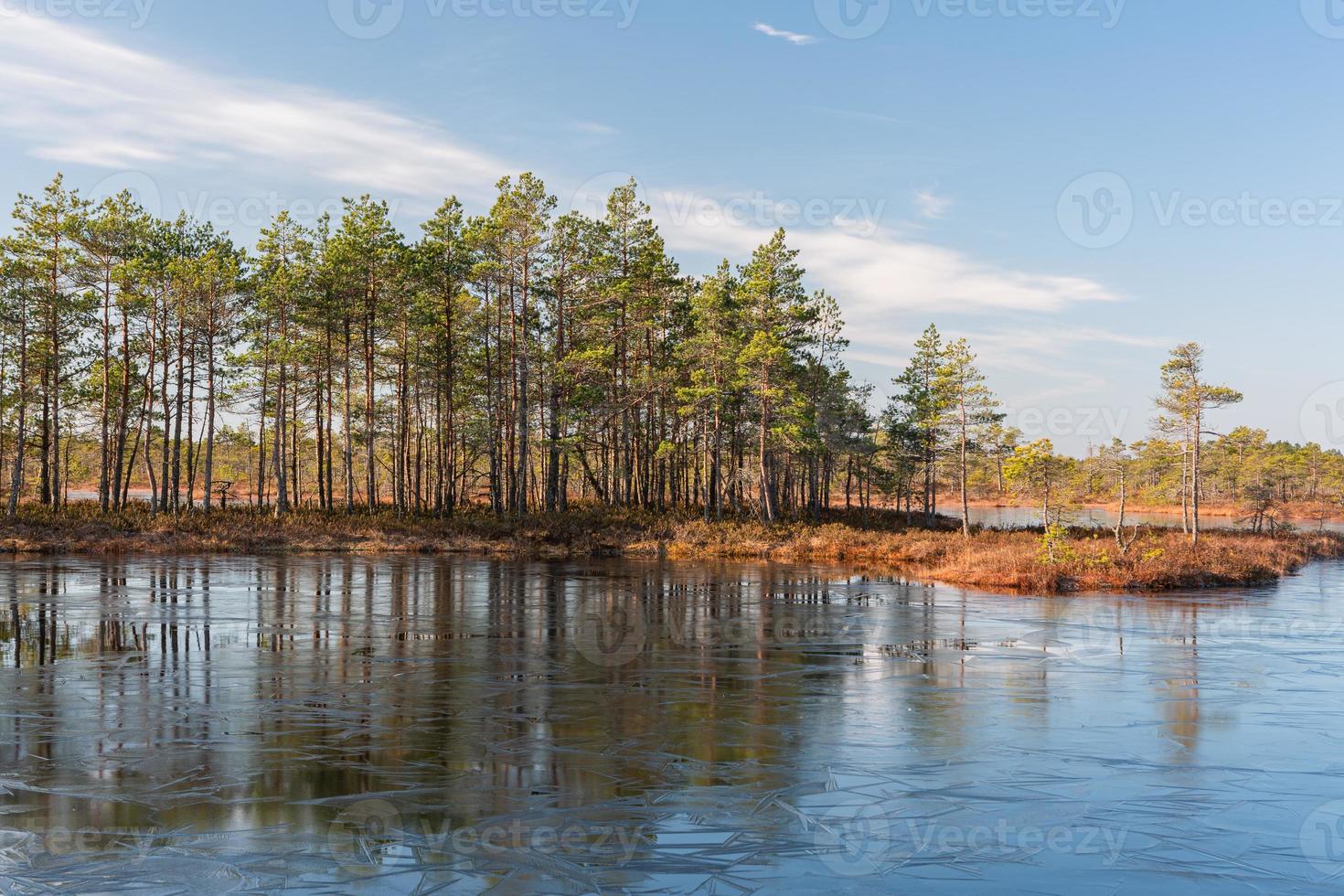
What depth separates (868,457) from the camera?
236ft

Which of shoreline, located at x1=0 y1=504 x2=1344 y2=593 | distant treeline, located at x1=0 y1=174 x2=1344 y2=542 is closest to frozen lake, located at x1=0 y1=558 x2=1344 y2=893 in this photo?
shoreline, located at x1=0 y1=504 x2=1344 y2=593

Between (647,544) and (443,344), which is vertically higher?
(443,344)

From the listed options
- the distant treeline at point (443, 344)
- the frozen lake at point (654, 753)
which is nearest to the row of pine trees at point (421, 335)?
the distant treeline at point (443, 344)

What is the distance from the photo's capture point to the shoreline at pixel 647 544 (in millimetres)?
31453

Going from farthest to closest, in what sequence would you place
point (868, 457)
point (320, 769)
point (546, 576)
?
point (868, 457) → point (546, 576) → point (320, 769)

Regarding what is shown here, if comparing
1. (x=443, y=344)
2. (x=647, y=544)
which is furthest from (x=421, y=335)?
(x=647, y=544)

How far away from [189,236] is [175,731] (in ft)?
155

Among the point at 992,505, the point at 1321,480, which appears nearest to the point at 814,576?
the point at 992,505

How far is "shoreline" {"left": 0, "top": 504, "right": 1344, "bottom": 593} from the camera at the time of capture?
103 ft

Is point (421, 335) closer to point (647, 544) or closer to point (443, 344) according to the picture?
point (443, 344)

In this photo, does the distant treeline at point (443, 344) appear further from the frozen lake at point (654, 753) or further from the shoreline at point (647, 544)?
the frozen lake at point (654, 753)

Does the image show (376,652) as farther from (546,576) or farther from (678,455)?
(678,455)

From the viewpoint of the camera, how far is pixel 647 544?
41250 mm

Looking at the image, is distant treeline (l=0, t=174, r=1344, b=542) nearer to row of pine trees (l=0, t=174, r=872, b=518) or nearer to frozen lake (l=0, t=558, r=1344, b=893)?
row of pine trees (l=0, t=174, r=872, b=518)
